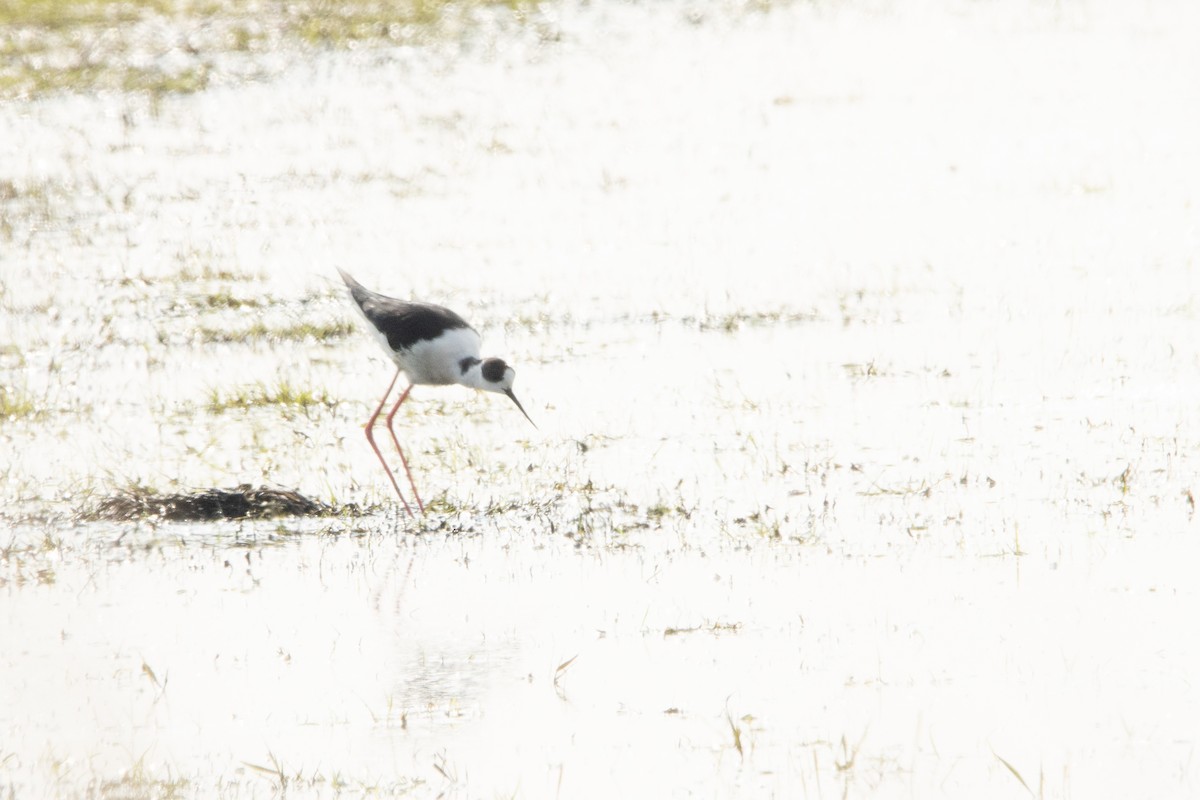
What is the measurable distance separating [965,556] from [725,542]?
95 centimetres

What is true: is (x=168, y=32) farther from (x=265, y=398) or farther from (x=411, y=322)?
(x=411, y=322)

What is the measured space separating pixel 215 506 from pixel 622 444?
198cm

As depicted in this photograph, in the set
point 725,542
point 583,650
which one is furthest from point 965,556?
point 583,650

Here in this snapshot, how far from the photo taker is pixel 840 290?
1140 cm

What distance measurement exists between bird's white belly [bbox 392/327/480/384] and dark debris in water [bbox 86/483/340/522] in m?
1.15

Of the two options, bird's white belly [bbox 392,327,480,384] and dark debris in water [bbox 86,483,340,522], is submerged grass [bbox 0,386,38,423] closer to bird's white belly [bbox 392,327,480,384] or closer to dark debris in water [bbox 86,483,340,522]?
dark debris in water [bbox 86,483,340,522]

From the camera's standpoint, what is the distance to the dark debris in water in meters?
7.73

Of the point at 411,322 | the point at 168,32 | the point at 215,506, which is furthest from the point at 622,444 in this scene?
the point at 168,32

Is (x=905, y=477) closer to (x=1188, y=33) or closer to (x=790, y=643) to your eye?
(x=790, y=643)

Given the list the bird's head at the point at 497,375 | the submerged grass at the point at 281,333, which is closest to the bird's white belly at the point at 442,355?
the bird's head at the point at 497,375

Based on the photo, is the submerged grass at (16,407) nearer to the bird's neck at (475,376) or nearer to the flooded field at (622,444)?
the flooded field at (622,444)

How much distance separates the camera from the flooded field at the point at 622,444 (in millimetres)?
5531

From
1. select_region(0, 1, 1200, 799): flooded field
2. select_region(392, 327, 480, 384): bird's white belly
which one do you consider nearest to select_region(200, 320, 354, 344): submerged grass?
select_region(0, 1, 1200, 799): flooded field

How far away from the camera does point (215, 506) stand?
7.80m
